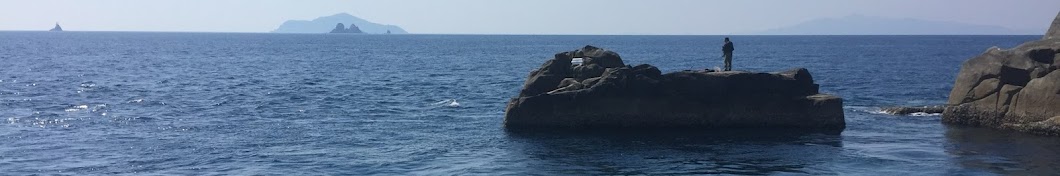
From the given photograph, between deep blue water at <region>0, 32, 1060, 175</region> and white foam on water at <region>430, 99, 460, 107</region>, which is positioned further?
white foam on water at <region>430, 99, 460, 107</region>

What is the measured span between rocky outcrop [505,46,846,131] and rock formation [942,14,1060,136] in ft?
18.5

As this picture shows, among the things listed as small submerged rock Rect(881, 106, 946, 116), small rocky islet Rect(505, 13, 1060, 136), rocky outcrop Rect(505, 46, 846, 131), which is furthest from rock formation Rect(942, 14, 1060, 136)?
rocky outcrop Rect(505, 46, 846, 131)

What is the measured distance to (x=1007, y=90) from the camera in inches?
1705

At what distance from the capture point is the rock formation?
41.0 m

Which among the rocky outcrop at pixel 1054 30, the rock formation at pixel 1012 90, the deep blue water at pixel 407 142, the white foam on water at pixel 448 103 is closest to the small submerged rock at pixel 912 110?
the deep blue water at pixel 407 142

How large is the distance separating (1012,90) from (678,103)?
12437mm

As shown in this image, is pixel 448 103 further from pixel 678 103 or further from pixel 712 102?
pixel 712 102

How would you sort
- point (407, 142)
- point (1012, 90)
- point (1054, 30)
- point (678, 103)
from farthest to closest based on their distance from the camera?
point (1054, 30) → point (1012, 90) → point (678, 103) → point (407, 142)

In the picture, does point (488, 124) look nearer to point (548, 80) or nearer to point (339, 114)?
point (548, 80)

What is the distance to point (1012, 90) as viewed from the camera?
43125mm

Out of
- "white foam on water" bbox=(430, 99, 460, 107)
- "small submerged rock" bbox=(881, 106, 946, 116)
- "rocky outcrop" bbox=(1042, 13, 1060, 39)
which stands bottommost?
"white foam on water" bbox=(430, 99, 460, 107)

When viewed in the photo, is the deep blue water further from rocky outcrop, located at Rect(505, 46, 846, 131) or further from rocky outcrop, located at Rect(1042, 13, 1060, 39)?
rocky outcrop, located at Rect(1042, 13, 1060, 39)

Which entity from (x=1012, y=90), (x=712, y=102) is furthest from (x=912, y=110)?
(x=712, y=102)

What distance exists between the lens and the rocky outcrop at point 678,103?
42406 mm
